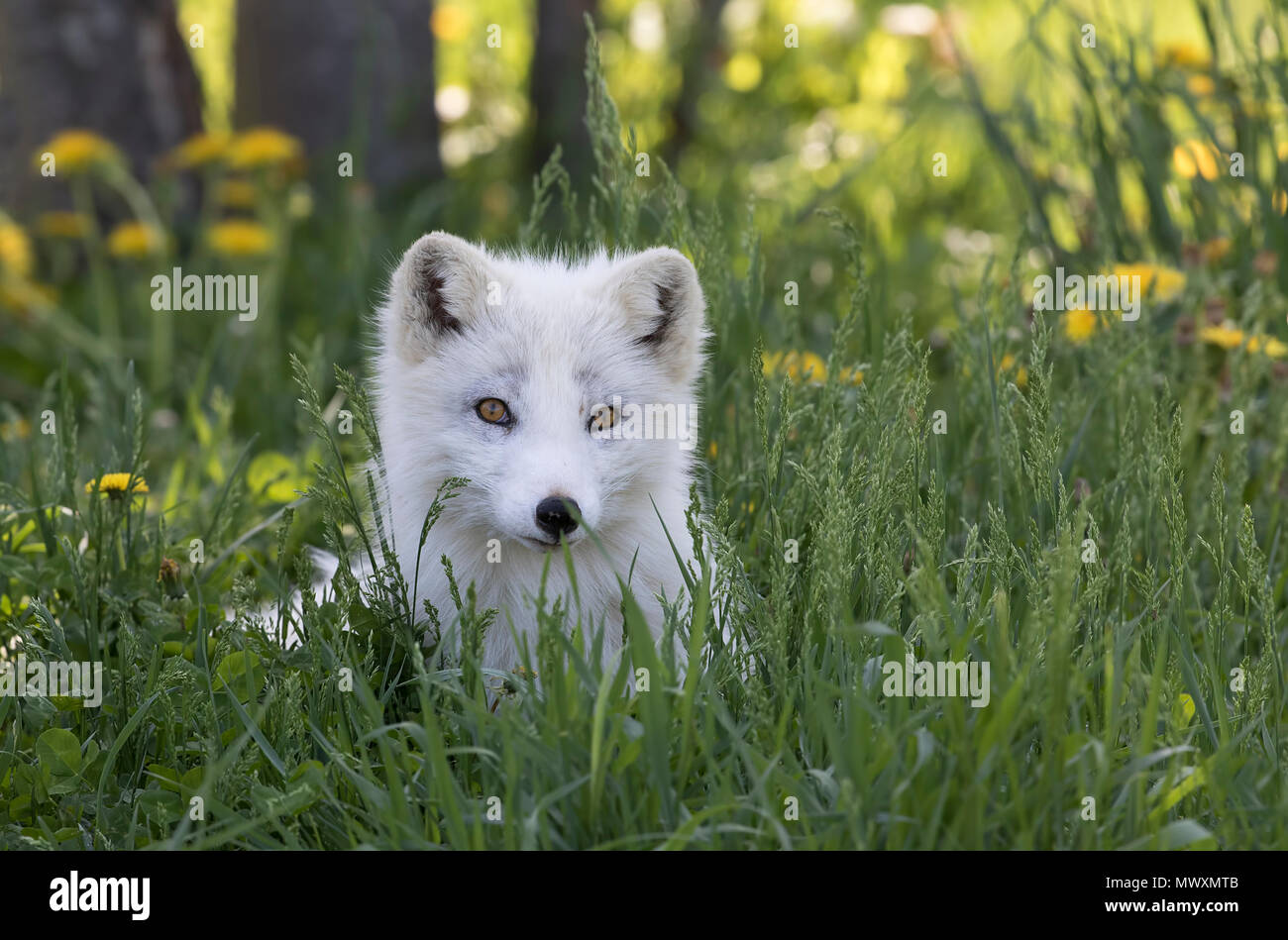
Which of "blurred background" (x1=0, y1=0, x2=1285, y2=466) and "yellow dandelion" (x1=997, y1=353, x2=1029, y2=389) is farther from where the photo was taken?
"blurred background" (x1=0, y1=0, x2=1285, y2=466)

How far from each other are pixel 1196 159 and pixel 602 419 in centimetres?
334

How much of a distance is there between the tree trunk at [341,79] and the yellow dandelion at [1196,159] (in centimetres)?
453

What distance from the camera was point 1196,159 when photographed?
17.5 ft

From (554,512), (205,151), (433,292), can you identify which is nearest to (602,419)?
(554,512)

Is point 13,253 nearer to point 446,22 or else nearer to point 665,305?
point 446,22

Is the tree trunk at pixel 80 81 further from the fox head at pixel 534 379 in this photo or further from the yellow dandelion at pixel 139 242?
the fox head at pixel 534 379

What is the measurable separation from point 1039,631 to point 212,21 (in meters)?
11.6

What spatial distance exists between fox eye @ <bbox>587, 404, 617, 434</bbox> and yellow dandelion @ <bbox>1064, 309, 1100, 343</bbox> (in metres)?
1.98

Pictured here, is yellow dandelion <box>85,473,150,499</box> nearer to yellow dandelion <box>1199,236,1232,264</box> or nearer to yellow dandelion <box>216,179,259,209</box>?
yellow dandelion <box>216,179,259,209</box>

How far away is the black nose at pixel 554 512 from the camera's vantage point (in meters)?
2.98

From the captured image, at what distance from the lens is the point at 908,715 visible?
2.57 m

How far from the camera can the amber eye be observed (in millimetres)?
3283

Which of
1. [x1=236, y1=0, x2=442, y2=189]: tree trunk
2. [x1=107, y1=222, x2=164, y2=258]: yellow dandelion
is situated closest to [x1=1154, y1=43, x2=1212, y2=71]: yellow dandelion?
[x1=236, y1=0, x2=442, y2=189]: tree trunk

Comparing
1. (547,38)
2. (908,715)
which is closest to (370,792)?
(908,715)
